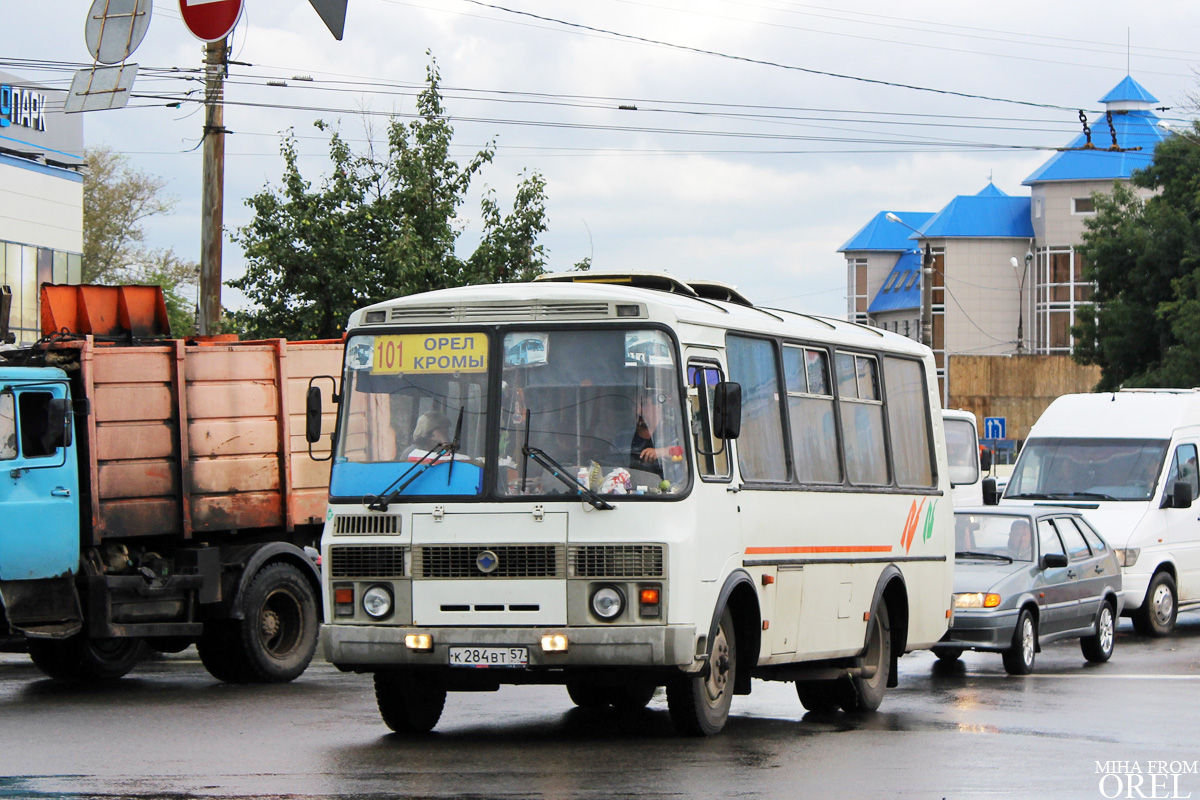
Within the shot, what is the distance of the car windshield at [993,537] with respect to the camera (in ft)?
54.6

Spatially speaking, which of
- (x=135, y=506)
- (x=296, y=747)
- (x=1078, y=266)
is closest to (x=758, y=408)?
(x=296, y=747)

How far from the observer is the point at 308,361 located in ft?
50.6

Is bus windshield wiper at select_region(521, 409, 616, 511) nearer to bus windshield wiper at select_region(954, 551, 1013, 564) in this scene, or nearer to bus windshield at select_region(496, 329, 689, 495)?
bus windshield at select_region(496, 329, 689, 495)

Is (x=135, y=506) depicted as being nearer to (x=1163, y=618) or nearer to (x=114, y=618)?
(x=114, y=618)

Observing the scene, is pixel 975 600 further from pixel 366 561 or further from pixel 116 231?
pixel 116 231

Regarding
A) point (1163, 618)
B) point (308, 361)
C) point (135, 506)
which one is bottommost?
point (1163, 618)

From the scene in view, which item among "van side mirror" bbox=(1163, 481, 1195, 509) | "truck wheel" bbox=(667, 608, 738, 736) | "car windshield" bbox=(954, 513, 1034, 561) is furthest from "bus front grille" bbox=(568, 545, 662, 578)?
"van side mirror" bbox=(1163, 481, 1195, 509)

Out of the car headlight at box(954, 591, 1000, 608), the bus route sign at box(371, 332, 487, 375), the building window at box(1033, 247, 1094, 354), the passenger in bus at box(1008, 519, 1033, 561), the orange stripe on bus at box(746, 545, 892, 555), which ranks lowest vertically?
the car headlight at box(954, 591, 1000, 608)

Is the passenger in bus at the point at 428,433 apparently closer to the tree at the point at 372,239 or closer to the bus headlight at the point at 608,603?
the bus headlight at the point at 608,603

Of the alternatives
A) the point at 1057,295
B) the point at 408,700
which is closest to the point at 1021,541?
the point at 408,700

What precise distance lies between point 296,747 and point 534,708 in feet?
9.22

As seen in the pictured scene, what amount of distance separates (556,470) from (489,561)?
2.10 ft

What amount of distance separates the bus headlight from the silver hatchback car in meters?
5.74

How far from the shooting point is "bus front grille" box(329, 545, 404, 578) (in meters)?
10.3
